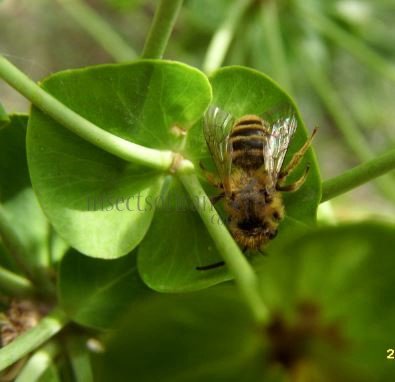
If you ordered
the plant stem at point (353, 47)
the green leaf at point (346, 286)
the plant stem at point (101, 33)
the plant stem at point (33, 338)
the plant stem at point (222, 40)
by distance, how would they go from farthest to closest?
the plant stem at point (101, 33)
the plant stem at point (353, 47)
the plant stem at point (222, 40)
the plant stem at point (33, 338)
the green leaf at point (346, 286)

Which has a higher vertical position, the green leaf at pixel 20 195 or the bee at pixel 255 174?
the bee at pixel 255 174

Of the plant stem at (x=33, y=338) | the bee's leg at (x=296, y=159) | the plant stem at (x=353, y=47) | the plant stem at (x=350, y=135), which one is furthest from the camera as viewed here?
the plant stem at (x=353, y=47)

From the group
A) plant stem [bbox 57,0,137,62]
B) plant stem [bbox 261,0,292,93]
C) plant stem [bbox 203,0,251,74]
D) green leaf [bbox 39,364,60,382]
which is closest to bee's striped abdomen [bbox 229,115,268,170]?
plant stem [bbox 203,0,251,74]

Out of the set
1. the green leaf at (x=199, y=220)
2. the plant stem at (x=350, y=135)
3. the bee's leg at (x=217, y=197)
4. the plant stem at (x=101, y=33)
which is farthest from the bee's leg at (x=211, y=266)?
the plant stem at (x=101, y=33)

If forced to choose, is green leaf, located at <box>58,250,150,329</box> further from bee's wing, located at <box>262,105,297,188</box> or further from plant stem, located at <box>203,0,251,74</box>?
plant stem, located at <box>203,0,251,74</box>

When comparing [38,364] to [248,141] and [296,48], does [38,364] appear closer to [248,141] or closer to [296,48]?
[248,141]

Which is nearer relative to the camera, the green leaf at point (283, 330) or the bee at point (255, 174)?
the green leaf at point (283, 330)

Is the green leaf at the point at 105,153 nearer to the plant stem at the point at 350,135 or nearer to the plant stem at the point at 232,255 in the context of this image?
the plant stem at the point at 232,255

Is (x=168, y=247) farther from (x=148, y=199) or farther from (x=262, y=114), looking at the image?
(x=262, y=114)

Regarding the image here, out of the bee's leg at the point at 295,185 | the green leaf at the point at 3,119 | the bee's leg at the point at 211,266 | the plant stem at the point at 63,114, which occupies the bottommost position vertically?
the bee's leg at the point at 211,266
